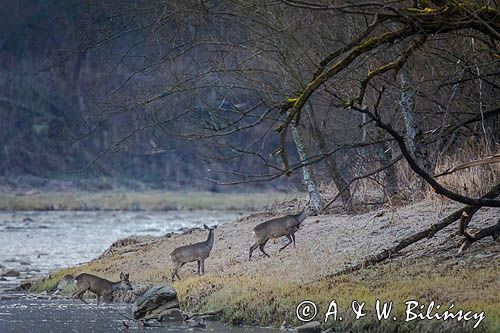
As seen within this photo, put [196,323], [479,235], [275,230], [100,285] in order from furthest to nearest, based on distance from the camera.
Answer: [275,230]
[100,285]
[479,235]
[196,323]

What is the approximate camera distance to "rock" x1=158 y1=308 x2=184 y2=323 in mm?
16750

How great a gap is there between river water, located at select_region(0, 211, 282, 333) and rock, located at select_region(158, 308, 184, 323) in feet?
1.59

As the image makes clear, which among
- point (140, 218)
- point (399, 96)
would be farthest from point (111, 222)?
point (399, 96)

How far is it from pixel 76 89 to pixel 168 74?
5039 cm

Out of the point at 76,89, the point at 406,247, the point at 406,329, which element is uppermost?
the point at 76,89

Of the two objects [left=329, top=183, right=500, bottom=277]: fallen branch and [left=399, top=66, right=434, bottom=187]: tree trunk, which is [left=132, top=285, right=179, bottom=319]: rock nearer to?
[left=329, top=183, right=500, bottom=277]: fallen branch

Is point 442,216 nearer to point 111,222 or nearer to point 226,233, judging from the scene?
point 226,233

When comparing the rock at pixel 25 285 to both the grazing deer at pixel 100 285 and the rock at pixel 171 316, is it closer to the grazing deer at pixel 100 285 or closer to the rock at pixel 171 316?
the grazing deer at pixel 100 285

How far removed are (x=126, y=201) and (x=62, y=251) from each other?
3411 centimetres

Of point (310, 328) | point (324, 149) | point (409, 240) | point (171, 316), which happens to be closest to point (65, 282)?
point (171, 316)

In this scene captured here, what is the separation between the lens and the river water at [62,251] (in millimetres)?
16812

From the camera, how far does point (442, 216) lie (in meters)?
18.9

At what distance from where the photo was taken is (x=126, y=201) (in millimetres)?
68125

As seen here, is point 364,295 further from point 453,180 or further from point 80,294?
point 80,294
